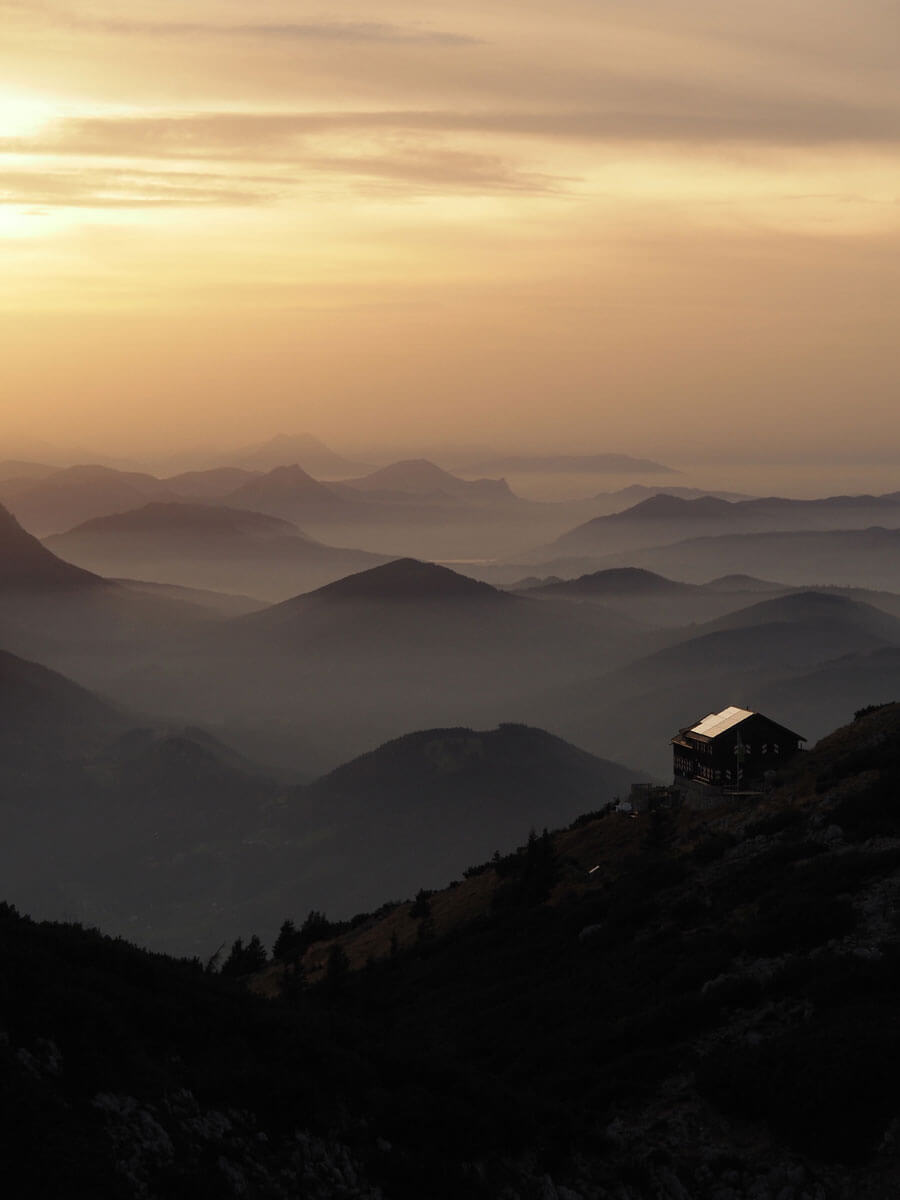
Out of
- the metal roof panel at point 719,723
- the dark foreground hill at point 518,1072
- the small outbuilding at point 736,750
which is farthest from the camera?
the metal roof panel at point 719,723

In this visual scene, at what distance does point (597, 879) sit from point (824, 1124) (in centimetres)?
2837

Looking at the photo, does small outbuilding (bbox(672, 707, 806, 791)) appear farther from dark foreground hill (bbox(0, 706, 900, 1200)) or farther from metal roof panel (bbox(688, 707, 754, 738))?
dark foreground hill (bbox(0, 706, 900, 1200))

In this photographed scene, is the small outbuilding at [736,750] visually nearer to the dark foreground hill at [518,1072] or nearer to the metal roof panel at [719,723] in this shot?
the metal roof panel at [719,723]

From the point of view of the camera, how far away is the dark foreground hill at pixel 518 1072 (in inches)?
869

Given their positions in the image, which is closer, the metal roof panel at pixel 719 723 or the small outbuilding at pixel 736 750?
the small outbuilding at pixel 736 750

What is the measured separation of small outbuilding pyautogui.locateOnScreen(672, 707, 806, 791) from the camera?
63469mm

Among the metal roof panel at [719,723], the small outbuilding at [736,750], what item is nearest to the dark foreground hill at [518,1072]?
the small outbuilding at [736,750]

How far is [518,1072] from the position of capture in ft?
101

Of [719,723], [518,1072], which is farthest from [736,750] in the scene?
[518,1072]

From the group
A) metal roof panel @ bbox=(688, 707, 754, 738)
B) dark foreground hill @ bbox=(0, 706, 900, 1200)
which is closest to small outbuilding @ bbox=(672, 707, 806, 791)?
metal roof panel @ bbox=(688, 707, 754, 738)

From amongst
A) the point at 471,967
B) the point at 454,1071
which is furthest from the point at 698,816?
the point at 454,1071

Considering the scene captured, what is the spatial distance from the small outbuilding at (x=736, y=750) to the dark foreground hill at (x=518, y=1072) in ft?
73.3

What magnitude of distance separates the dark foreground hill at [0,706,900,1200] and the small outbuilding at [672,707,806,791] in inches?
880

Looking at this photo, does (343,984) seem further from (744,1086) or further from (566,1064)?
(744,1086)
